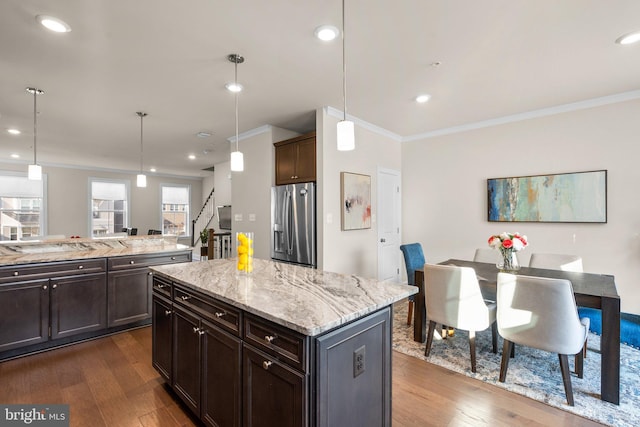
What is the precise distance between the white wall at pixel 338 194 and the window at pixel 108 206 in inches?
291

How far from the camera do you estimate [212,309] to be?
1.69m

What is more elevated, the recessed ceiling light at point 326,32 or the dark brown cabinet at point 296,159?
the recessed ceiling light at point 326,32

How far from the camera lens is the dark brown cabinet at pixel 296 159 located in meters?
3.99

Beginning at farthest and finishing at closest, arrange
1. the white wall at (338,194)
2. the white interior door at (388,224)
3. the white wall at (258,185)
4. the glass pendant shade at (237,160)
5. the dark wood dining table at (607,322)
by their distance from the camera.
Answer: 1. the white interior door at (388,224)
2. the white wall at (258,185)
3. the white wall at (338,194)
4. the glass pendant shade at (237,160)
5. the dark wood dining table at (607,322)

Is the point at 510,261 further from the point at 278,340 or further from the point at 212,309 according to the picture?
the point at 212,309

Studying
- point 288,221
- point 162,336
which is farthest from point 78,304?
point 288,221

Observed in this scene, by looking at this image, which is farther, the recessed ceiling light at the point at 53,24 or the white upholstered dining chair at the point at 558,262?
the white upholstered dining chair at the point at 558,262

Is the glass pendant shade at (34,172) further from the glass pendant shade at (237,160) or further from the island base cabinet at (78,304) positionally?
the glass pendant shade at (237,160)

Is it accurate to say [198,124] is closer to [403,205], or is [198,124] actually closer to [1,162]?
[403,205]

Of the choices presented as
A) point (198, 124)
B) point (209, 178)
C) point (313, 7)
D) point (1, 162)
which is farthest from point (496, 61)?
point (1, 162)

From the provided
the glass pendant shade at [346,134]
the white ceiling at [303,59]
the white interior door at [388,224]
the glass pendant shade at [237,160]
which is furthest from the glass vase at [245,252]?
the white interior door at [388,224]

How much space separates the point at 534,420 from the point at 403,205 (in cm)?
378

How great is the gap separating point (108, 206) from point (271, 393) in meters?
9.44

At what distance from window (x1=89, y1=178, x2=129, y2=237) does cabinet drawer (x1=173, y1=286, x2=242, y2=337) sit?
26.3ft
